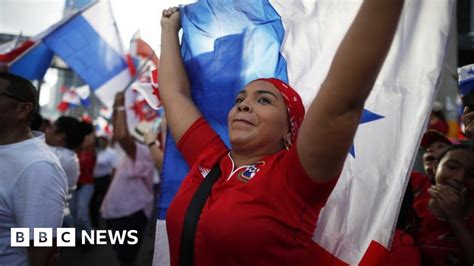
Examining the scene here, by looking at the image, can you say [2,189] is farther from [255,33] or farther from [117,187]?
[117,187]

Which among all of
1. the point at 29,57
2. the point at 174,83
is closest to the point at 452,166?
the point at 174,83

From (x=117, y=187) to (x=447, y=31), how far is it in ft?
12.9

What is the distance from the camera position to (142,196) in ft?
17.3

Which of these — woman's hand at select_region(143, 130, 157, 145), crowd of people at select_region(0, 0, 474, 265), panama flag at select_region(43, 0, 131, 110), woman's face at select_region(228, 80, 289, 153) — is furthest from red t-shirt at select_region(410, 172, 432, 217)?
panama flag at select_region(43, 0, 131, 110)

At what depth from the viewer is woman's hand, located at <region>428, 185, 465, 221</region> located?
2.23 meters

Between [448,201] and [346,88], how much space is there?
1109mm

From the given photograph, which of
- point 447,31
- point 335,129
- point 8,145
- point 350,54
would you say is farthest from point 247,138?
point 8,145

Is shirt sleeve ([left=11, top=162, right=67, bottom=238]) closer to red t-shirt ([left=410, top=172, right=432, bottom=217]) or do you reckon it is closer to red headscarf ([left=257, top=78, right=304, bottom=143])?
red headscarf ([left=257, top=78, right=304, bottom=143])

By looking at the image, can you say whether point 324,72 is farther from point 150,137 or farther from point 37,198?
point 150,137

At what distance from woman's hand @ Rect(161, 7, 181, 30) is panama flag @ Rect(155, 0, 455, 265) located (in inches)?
1.7

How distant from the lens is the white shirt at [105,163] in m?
9.50

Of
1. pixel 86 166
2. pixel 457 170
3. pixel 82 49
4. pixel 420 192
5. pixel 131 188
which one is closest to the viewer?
pixel 457 170

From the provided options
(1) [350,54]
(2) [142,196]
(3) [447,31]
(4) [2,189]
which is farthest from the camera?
(2) [142,196]

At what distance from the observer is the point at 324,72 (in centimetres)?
225
